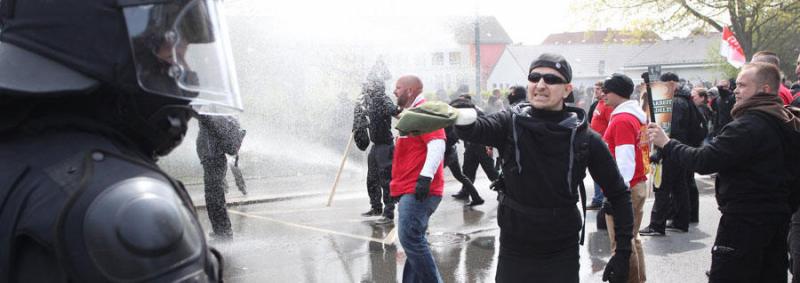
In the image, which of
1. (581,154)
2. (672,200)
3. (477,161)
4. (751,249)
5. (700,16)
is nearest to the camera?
(581,154)

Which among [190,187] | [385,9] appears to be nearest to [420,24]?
[385,9]

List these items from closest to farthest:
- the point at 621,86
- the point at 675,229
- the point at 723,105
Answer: the point at 621,86 → the point at 675,229 → the point at 723,105

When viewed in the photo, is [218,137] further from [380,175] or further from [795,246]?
[795,246]

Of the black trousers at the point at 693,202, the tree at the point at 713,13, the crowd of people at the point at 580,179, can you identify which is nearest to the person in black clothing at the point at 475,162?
the black trousers at the point at 693,202

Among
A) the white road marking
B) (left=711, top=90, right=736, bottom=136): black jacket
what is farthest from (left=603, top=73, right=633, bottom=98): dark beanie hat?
(left=711, top=90, right=736, bottom=136): black jacket

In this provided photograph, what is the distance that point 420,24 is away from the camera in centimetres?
2006

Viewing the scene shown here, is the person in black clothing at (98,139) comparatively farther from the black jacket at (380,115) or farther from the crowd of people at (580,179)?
the black jacket at (380,115)

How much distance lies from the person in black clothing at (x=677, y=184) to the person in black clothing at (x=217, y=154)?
444cm

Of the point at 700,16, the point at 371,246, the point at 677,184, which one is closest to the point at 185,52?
the point at 371,246

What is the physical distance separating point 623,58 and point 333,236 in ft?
190

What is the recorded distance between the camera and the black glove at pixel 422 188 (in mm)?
4629

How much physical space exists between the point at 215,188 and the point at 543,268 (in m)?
4.49

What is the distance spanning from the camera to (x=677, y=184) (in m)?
7.38

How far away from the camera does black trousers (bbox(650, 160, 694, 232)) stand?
23.5 ft
